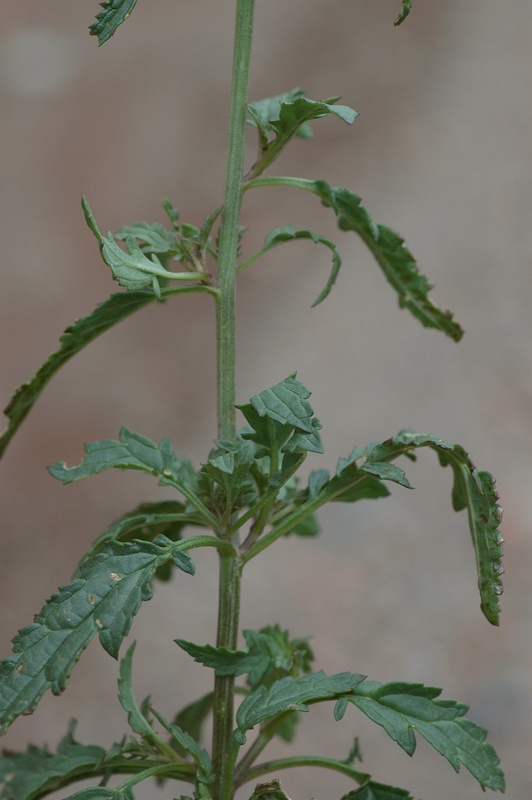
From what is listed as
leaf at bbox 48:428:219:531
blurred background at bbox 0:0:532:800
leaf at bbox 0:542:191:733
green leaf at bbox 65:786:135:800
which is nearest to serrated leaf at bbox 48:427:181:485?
leaf at bbox 48:428:219:531

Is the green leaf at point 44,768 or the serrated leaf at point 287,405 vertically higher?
the serrated leaf at point 287,405

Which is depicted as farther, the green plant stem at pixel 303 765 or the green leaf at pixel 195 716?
the green leaf at pixel 195 716

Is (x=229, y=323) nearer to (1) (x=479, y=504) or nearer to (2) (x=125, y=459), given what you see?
(2) (x=125, y=459)

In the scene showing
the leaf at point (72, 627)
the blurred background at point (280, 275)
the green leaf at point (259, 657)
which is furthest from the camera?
the blurred background at point (280, 275)

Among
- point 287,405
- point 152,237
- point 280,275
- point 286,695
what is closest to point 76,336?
point 152,237

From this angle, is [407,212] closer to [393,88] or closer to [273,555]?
[393,88]

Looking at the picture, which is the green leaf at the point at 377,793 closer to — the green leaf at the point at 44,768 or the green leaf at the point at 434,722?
the green leaf at the point at 434,722

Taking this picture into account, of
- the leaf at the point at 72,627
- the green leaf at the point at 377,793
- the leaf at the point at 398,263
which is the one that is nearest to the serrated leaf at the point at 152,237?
A: the leaf at the point at 398,263
